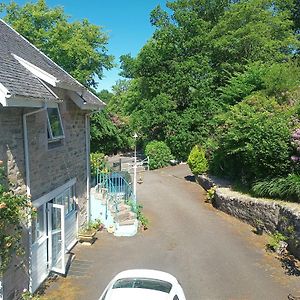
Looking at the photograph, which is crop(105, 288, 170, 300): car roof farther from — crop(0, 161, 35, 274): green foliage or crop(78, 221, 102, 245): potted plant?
crop(78, 221, 102, 245): potted plant

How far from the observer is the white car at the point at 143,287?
685cm

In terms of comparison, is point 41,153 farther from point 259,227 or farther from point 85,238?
point 259,227

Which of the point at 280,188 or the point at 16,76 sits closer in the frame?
the point at 16,76

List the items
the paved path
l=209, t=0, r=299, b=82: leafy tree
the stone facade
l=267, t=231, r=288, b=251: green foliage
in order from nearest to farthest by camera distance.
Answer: the stone facade → the paved path → l=267, t=231, r=288, b=251: green foliage → l=209, t=0, r=299, b=82: leafy tree

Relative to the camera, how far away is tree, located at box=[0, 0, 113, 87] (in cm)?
2814

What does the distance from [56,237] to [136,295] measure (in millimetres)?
4917

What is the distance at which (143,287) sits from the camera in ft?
23.9

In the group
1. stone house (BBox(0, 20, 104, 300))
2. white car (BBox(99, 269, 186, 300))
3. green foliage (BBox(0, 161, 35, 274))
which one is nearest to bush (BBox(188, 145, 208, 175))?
stone house (BBox(0, 20, 104, 300))

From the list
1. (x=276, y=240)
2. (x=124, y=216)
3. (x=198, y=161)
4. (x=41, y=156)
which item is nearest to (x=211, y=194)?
(x=198, y=161)

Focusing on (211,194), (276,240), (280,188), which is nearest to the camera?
(276,240)

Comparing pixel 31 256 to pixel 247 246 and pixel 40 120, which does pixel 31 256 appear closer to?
pixel 40 120

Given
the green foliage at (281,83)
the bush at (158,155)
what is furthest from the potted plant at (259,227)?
the bush at (158,155)

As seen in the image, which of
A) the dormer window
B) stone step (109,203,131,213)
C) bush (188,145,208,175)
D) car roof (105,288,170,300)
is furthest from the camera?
bush (188,145,208,175)

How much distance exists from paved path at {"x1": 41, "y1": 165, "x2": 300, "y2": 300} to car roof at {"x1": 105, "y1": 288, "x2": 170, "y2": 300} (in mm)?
2598
